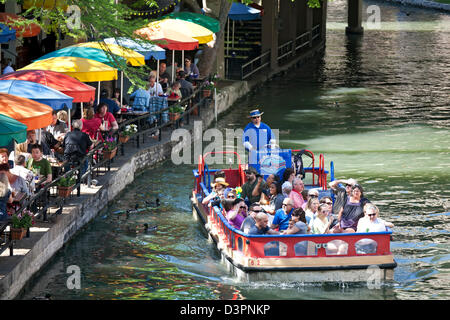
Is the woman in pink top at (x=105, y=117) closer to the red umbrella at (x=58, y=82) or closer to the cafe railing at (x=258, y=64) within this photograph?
the red umbrella at (x=58, y=82)

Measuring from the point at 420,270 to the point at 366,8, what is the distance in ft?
250

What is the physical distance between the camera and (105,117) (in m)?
22.4

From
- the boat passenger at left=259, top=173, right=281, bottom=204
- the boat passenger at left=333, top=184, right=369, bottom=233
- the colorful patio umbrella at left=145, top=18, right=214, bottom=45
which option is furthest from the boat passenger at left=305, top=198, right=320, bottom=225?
the colorful patio umbrella at left=145, top=18, right=214, bottom=45

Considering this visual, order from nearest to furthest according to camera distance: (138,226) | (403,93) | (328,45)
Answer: (138,226), (403,93), (328,45)

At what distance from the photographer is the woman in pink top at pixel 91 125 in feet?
71.1

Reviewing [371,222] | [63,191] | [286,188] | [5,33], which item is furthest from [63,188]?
[5,33]

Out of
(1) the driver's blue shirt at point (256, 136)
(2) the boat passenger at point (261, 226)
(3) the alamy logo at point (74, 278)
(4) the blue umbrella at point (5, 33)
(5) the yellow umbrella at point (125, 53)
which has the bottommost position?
(3) the alamy logo at point (74, 278)

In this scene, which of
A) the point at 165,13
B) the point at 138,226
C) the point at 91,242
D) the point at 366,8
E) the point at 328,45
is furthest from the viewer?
the point at 366,8

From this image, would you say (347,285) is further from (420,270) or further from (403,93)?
(403,93)

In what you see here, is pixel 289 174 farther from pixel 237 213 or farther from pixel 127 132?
pixel 127 132

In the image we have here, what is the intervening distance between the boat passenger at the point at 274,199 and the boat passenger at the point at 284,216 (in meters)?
0.75

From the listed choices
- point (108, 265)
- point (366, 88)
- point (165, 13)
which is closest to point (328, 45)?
point (366, 88)

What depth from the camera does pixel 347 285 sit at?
15328mm

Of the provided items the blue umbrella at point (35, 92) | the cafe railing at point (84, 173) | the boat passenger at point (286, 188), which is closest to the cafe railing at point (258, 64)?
the cafe railing at point (84, 173)
